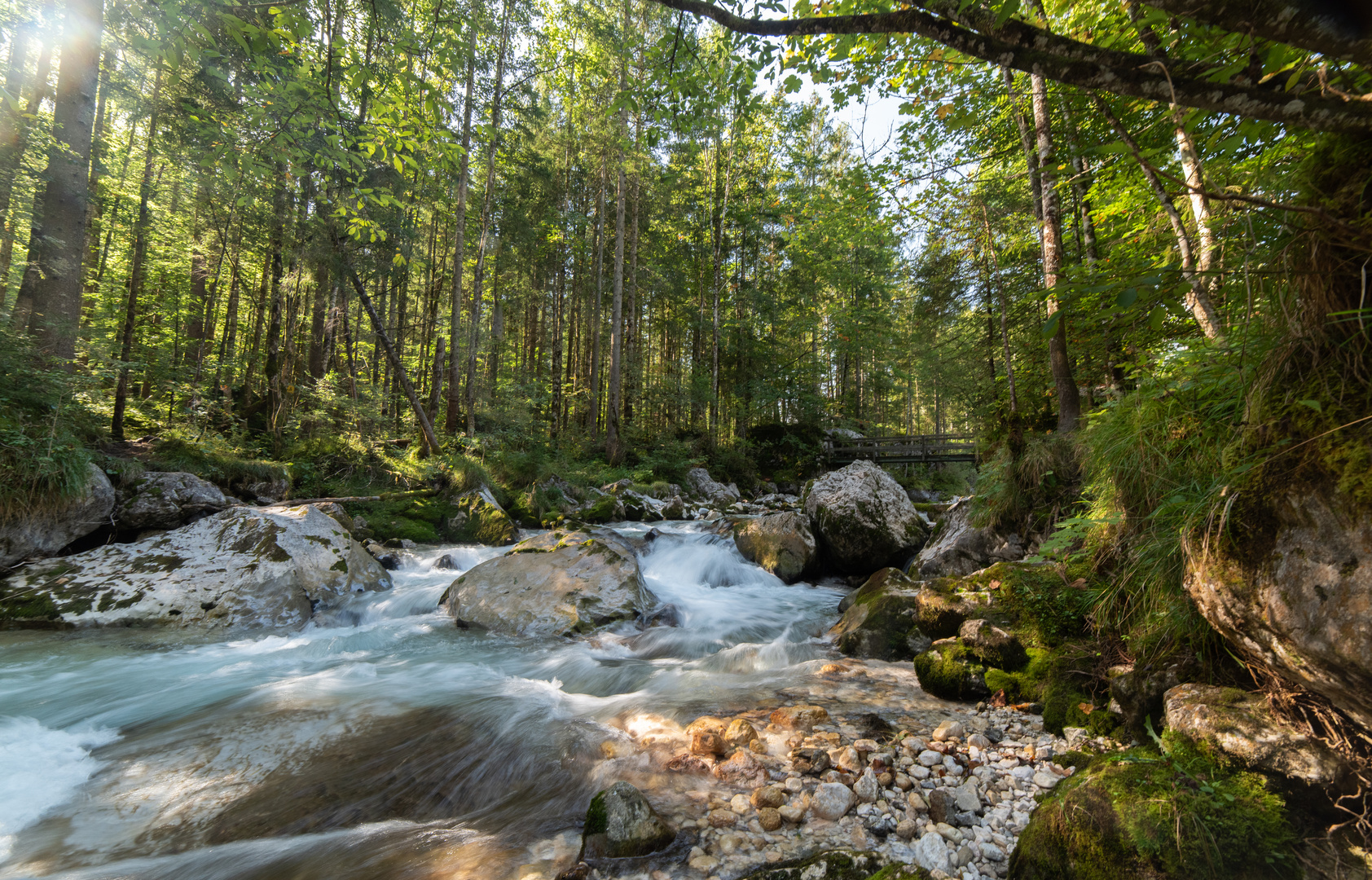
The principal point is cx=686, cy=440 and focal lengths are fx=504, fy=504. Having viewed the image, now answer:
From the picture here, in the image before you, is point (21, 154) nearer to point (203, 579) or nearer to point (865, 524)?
point (203, 579)

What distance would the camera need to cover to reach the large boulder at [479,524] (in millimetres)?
10078

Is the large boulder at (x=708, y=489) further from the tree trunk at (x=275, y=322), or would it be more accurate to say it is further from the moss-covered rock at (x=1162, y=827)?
the moss-covered rock at (x=1162, y=827)

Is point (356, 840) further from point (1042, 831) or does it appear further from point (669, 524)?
point (669, 524)

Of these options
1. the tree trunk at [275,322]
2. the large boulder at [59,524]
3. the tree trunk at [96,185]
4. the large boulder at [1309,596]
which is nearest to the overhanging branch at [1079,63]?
the large boulder at [1309,596]

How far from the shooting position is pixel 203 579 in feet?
19.6

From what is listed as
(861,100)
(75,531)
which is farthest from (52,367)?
(861,100)

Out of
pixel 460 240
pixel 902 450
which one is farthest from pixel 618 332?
pixel 902 450

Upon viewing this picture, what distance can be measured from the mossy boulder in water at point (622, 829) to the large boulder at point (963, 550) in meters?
4.93

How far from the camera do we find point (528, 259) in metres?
20.8

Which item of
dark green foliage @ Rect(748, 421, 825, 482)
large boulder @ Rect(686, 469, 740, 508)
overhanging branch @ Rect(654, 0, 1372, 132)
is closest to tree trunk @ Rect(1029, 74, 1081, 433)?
overhanging branch @ Rect(654, 0, 1372, 132)

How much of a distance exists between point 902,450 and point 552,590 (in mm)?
20439

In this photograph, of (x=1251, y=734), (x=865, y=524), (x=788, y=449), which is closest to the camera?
(x=1251, y=734)

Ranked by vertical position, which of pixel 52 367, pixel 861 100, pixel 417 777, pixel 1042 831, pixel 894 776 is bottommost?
pixel 417 777

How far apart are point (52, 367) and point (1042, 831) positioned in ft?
35.1
